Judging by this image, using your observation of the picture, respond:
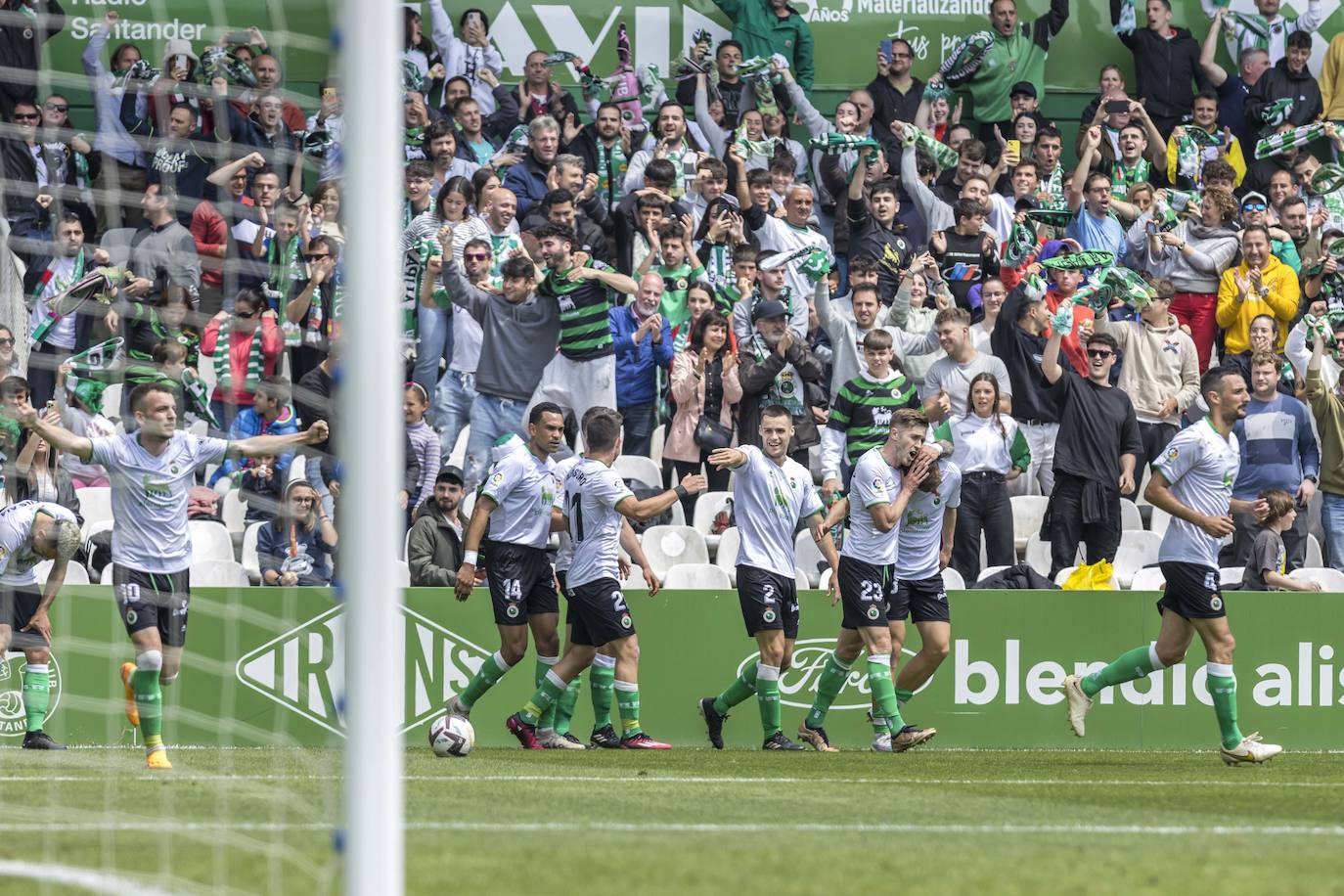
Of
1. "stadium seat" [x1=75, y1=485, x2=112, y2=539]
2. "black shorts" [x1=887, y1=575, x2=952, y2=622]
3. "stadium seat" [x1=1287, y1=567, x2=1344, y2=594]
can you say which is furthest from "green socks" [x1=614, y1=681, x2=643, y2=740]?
"stadium seat" [x1=1287, y1=567, x2=1344, y2=594]

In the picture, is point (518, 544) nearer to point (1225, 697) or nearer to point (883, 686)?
point (883, 686)

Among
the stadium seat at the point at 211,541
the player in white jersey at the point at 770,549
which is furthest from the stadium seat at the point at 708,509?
the stadium seat at the point at 211,541

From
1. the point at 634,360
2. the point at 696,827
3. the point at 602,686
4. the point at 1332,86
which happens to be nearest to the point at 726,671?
the point at 602,686

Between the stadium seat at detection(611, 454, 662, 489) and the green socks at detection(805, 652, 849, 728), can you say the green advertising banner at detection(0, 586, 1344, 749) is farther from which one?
the stadium seat at detection(611, 454, 662, 489)

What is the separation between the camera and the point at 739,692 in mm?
13188

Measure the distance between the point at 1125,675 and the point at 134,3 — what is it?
1025 cm

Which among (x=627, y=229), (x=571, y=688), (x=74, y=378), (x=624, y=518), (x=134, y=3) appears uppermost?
(x=134, y=3)

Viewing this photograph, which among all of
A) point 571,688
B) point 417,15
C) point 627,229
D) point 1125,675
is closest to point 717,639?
point 571,688

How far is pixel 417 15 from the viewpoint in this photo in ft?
59.4

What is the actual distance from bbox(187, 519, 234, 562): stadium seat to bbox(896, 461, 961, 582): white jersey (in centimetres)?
511

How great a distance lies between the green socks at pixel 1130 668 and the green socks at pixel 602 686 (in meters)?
3.35

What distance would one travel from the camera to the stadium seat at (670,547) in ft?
48.2

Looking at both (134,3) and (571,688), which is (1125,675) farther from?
(134,3)

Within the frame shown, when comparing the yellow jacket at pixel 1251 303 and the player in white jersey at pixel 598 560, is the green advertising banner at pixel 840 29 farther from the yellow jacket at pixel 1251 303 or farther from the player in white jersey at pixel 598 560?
the player in white jersey at pixel 598 560
